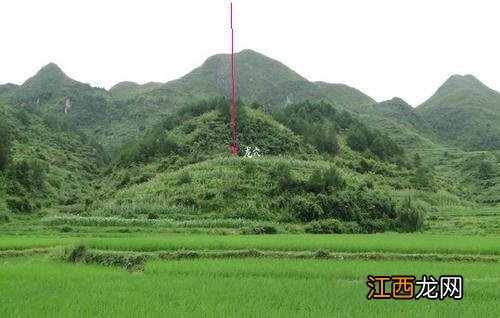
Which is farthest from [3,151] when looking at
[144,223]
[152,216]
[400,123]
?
[400,123]

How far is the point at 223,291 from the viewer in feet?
40.6

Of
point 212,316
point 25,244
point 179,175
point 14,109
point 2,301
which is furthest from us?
point 14,109

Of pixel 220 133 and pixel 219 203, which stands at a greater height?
pixel 220 133

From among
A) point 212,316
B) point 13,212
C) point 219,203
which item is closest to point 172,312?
point 212,316

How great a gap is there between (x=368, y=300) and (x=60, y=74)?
577 feet

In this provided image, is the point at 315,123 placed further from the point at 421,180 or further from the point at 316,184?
the point at 316,184

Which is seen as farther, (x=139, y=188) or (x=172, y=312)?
(x=139, y=188)

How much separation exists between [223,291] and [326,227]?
23.3 m

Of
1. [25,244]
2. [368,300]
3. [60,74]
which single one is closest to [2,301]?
[368,300]

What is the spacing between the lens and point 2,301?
10.8m

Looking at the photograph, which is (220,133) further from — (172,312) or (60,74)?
(60,74)

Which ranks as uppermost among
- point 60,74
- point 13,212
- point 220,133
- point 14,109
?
point 60,74

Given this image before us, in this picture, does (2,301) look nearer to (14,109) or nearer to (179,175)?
(179,175)

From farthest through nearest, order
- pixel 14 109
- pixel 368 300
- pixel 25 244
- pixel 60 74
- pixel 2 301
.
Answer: pixel 60 74 → pixel 14 109 → pixel 25 244 → pixel 368 300 → pixel 2 301
